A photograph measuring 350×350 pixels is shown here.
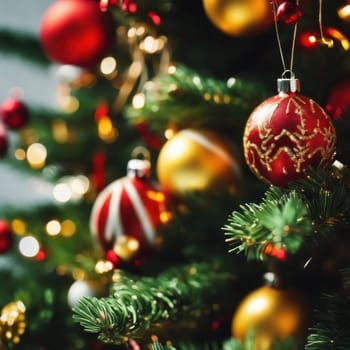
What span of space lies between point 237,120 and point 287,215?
269 mm

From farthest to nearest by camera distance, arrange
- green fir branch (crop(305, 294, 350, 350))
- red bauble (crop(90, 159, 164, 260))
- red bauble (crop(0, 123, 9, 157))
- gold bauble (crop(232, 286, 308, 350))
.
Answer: red bauble (crop(0, 123, 9, 157)) → red bauble (crop(90, 159, 164, 260)) → gold bauble (crop(232, 286, 308, 350)) → green fir branch (crop(305, 294, 350, 350))

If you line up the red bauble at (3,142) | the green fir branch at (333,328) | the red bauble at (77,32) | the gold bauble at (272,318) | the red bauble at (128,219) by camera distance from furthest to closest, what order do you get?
the red bauble at (3,142), the red bauble at (77,32), the red bauble at (128,219), the gold bauble at (272,318), the green fir branch at (333,328)

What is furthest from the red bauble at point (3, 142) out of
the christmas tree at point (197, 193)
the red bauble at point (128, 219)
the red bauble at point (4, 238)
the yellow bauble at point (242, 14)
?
the yellow bauble at point (242, 14)

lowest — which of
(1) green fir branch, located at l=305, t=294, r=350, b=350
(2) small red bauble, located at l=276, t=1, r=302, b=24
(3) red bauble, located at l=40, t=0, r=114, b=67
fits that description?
(1) green fir branch, located at l=305, t=294, r=350, b=350

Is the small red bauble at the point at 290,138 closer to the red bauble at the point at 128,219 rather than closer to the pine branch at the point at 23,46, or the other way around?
the red bauble at the point at 128,219

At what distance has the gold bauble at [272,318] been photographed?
0.63m

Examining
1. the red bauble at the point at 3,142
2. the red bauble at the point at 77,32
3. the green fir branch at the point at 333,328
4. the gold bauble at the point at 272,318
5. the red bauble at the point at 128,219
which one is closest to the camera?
the green fir branch at the point at 333,328

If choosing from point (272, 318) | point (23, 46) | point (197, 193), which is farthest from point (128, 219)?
point (23, 46)

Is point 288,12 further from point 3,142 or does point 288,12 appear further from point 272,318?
point 3,142

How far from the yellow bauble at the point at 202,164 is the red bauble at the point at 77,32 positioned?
23 centimetres

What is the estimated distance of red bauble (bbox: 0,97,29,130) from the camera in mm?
951

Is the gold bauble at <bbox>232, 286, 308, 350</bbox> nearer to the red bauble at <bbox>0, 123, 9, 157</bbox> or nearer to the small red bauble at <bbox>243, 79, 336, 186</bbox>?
the small red bauble at <bbox>243, 79, 336, 186</bbox>

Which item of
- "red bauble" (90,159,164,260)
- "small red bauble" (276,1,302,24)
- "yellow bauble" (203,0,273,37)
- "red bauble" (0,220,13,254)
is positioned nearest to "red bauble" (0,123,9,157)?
"red bauble" (0,220,13,254)

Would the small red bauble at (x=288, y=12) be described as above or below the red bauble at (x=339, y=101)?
above
